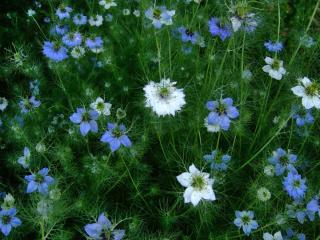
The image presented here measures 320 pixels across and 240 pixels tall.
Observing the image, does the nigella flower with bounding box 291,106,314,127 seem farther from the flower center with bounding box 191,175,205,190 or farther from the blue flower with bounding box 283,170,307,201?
the flower center with bounding box 191,175,205,190

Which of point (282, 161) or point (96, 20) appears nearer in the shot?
point (282, 161)

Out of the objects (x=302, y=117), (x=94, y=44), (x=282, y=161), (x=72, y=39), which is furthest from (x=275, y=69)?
(x=72, y=39)

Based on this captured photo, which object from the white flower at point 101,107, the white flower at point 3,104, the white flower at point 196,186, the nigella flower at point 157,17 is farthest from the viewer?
the white flower at point 3,104

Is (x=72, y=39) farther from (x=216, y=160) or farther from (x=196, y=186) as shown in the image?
(x=196, y=186)

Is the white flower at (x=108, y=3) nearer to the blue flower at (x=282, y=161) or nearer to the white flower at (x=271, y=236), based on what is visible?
the blue flower at (x=282, y=161)

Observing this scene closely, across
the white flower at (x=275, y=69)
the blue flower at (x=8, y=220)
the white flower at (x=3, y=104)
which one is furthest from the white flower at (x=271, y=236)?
the white flower at (x=3, y=104)

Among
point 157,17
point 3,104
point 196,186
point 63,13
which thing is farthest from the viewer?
point 63,13

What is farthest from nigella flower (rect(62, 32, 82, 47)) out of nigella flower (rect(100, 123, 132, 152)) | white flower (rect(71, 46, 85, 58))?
nigella flower (rect(100, 123, 132, 152))

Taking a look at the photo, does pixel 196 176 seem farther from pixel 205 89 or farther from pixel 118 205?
pixel 205 89
